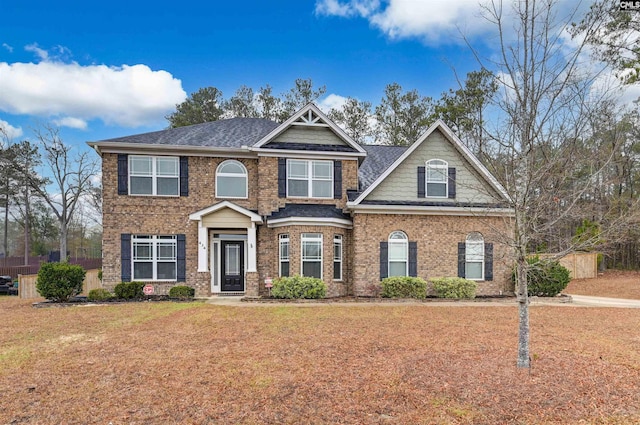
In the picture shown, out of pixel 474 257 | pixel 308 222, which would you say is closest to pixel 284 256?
pixel 308 222

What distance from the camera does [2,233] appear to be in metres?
59.5

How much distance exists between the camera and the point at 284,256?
15.1 metres

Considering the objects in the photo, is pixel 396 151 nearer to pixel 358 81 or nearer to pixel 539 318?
pixel 358 81

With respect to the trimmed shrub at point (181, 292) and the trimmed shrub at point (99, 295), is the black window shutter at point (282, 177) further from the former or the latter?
the trimmed shrub at point (99, 295)

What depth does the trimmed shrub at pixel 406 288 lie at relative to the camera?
14470 mm

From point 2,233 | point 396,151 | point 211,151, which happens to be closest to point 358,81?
point 396,151

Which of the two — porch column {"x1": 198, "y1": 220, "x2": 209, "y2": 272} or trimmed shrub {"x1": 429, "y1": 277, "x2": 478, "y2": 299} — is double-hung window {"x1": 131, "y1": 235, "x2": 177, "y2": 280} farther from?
trimmed shrub {"x1": 429, "y1": 277, "x2": 478, "y2": 299}

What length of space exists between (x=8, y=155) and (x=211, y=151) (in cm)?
2168

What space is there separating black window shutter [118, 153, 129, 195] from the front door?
424 cm

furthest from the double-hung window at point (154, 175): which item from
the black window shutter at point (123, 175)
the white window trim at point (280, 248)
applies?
the white window trim at point (280, 248)

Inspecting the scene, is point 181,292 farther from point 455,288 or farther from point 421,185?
point 455,288

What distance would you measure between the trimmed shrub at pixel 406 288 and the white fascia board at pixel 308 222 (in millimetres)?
2802

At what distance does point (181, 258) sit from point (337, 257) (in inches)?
237

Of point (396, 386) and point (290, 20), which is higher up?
point (290, 20)
